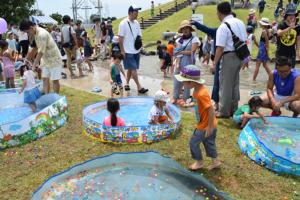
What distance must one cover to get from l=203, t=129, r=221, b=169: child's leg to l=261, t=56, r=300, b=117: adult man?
6.68 feet

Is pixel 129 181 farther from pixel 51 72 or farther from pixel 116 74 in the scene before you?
pixel 51 72

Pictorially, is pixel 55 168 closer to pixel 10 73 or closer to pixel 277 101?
pixel 277 101

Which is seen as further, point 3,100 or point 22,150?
point 3,100

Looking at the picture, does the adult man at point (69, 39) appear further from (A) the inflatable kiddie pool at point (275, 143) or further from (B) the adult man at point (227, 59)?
(A) the inflatable kiddie pool at point (275, 143)

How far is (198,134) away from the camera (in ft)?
14.2

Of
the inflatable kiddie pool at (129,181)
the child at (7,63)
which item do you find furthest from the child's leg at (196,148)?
the child at (7,63)

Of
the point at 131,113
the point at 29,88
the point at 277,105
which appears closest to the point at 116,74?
the point at 131,113

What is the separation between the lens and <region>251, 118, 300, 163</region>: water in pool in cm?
530

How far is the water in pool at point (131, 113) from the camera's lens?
6832 mm

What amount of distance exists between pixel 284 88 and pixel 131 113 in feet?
10.4

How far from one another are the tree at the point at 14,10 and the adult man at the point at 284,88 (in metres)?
30.4

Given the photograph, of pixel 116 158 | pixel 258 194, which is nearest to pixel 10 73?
pixel 116 158

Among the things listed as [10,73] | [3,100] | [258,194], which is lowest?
→ [258,194]

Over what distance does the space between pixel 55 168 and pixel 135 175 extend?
45.0 inches
